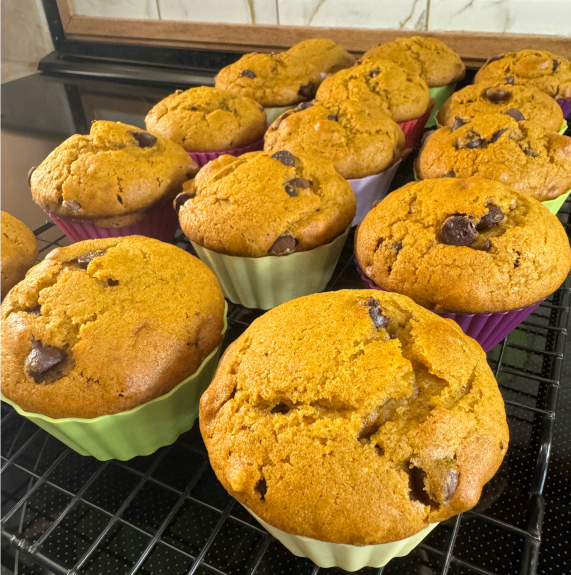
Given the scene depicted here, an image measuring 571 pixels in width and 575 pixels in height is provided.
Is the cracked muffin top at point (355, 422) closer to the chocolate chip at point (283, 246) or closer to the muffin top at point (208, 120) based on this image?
the chocolate chip at point (283, 246)

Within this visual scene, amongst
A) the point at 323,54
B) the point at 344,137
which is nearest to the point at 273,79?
the point at 323,54

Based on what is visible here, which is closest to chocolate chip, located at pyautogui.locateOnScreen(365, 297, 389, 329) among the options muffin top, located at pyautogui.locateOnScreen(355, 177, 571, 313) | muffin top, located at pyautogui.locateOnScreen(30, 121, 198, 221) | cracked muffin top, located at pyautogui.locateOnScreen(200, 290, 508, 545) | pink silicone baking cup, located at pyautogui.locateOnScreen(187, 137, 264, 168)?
cracked muffin top, located at pyautogui.locateOnScreen(200, 290, 508, 545)

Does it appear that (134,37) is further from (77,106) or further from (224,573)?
(224,573)

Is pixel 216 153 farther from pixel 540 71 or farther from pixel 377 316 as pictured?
pixel 540 71

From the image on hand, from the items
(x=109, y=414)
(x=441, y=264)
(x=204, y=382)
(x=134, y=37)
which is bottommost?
(x=204, y=382)

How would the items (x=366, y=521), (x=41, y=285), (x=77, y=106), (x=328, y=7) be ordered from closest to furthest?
(x=366, y=521), (x=41, y=285), (x=328, y=7), (x=77, y=106)

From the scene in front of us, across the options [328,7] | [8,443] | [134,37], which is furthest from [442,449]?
[134,37]

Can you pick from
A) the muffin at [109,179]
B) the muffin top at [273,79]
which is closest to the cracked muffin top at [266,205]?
the muffin at [109,179]
